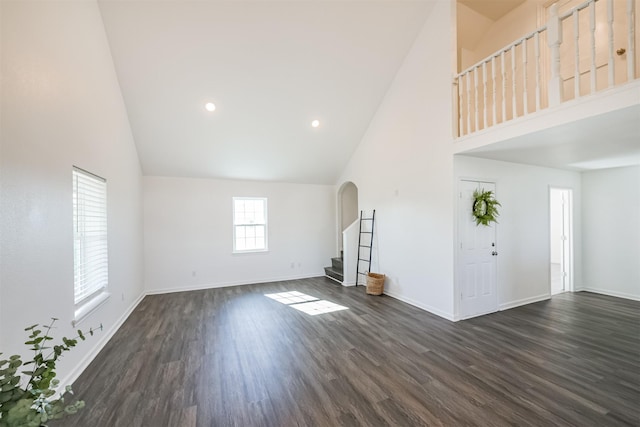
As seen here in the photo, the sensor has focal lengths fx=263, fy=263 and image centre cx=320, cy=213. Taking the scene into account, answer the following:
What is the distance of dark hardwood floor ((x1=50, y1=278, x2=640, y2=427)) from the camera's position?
1.98m

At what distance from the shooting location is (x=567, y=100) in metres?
2.56

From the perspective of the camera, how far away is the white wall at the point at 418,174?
12.4 feet

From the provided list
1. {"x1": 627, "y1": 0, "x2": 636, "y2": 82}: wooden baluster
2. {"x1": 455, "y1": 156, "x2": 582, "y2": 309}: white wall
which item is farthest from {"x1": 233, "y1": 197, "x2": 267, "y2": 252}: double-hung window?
{"x1": 627, "y1": 0, "x2": 636, "y2": 82}: wooden baluster

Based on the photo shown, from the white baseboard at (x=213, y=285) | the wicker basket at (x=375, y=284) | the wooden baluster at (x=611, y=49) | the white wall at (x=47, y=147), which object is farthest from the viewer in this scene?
the white baseboard at (x=213, y=285)

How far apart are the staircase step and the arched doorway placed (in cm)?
74

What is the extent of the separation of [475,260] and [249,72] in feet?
14.5

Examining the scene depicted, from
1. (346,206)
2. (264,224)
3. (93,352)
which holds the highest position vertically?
(346,206)

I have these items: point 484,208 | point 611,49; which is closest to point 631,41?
point 611,49

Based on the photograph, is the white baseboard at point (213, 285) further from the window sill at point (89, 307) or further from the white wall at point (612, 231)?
the white wall at point (612, 231)

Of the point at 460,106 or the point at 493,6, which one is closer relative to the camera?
the point at 460,106

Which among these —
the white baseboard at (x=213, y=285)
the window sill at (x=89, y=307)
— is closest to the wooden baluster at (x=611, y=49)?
the window sill at (x=89, y=307)

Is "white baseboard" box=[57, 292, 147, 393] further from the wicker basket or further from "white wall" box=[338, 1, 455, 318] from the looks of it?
"white wall" box=[338, 1, 455, 318]

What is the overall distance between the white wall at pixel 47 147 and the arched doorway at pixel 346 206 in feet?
15.9

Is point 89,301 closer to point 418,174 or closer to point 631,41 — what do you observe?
point 418,174
